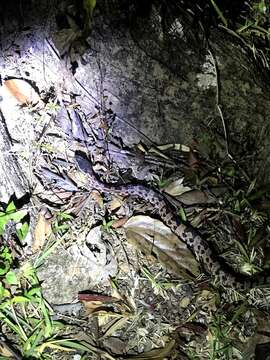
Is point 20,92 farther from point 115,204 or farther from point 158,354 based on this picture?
point 158,354

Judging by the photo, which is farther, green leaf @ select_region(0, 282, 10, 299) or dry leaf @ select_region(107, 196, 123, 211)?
dry leaf @ select_region(107, 196, 123, 211)

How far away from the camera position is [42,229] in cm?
284

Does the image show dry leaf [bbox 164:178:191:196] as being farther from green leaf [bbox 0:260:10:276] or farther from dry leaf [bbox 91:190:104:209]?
green leaf [bbox 0:260:10:276]

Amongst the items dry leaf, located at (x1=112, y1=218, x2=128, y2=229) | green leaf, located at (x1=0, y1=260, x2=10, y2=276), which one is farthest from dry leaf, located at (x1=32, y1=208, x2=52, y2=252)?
dry leaf, located at (x1=112, y1=218, x2=128, y2=229)

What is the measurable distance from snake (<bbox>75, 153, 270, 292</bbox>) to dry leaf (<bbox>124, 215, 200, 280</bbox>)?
0.13ft

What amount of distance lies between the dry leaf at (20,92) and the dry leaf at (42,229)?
2.36ft

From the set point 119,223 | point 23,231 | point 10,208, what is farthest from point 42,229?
point 119,223

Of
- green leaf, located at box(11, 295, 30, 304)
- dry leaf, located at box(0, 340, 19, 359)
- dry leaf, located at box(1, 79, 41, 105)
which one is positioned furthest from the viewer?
dry leaf, located at box(1, 79, 41, 105)

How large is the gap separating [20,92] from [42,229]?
0.89 metres

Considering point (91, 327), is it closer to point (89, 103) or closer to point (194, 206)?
point (194, 206)

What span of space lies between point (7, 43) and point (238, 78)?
156 centimetres

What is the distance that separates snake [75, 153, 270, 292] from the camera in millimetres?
2732

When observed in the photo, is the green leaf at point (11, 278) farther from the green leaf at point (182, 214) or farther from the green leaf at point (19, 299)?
the green leaf at point (182, 214)

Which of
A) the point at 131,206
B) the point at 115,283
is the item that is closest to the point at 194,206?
the point at 131,206
